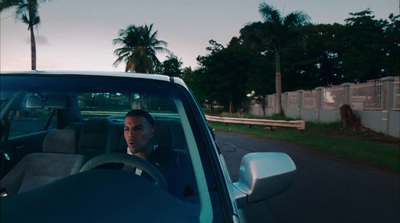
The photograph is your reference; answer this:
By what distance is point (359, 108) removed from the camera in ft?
61.0

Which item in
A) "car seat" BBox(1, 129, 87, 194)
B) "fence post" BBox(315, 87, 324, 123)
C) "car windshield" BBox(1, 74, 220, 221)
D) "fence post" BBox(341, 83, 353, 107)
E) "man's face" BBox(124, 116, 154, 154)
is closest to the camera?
"car windshield" BBox(1, 74, 220, 221)

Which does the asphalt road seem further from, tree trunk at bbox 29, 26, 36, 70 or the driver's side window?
tree trunk at bbox 29, 26, 36, 70

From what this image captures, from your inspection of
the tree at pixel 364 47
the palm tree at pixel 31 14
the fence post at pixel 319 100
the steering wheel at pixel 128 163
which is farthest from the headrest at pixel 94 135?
the tree at pixel 364 47

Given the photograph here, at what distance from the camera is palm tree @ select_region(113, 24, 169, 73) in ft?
137

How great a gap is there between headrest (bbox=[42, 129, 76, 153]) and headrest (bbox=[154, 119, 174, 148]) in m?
0.52

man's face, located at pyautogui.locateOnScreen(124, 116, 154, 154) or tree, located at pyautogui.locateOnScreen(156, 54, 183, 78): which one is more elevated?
tree, located at pyautogui.locateOnScreen(156, 54, 183, 78)

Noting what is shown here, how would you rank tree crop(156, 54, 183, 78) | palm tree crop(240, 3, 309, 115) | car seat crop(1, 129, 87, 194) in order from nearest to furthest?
car seat crop(1, 129, 87, 194), palm tree crop(240, 3, 309, 115), tree crop(156, 54, 183, 78)

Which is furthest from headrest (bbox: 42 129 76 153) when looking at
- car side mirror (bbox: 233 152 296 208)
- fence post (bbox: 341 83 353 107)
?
fence post (bbox: 341 83 353 107)

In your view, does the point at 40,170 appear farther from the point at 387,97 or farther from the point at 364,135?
the point at 364,135

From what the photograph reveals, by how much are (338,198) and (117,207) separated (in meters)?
4.83

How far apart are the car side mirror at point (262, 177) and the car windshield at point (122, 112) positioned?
31 cm

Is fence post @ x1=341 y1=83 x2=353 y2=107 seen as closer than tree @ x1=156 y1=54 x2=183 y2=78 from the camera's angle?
Yes

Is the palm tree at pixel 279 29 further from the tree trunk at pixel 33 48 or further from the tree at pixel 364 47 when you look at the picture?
the tree trunk at pixel 33 48

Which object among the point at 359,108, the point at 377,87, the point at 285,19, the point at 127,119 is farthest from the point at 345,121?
the point at 127,119
